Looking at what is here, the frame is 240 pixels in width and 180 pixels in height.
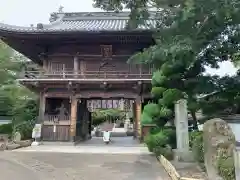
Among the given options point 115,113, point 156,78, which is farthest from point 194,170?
point 115,113

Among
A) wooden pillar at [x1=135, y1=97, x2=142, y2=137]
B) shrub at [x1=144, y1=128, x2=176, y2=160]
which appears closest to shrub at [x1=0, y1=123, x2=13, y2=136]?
wooden pillar at [x1=135, y1=97, x2=142, y2=137]

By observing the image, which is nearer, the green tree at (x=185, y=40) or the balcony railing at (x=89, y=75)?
the green tree at (x=185, y=40)

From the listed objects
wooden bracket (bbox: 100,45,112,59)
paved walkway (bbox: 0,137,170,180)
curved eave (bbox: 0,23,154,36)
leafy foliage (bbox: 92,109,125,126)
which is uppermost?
curved eave (bbox: 0,23,154,36)

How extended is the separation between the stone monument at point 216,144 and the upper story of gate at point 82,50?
9.61m

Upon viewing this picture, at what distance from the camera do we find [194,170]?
26.2 feet

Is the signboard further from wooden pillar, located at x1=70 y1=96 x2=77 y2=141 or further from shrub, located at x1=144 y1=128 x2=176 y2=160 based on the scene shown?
shrub, located at x1=144 y1=128 x2=176 y2=160

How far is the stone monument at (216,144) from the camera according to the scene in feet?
20.0

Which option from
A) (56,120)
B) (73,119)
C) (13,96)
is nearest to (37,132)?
(56,120)

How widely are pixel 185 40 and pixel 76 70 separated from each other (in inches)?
459

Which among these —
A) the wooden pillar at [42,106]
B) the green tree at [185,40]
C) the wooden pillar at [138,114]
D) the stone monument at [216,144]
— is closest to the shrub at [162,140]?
the green tree at [185,40]

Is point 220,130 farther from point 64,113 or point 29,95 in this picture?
point 29,95

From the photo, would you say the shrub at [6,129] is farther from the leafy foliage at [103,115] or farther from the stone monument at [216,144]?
the leafy foliage at [103,115]

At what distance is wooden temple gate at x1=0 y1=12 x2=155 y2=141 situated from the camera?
1630 cm

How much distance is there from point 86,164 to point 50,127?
7.74 metres
